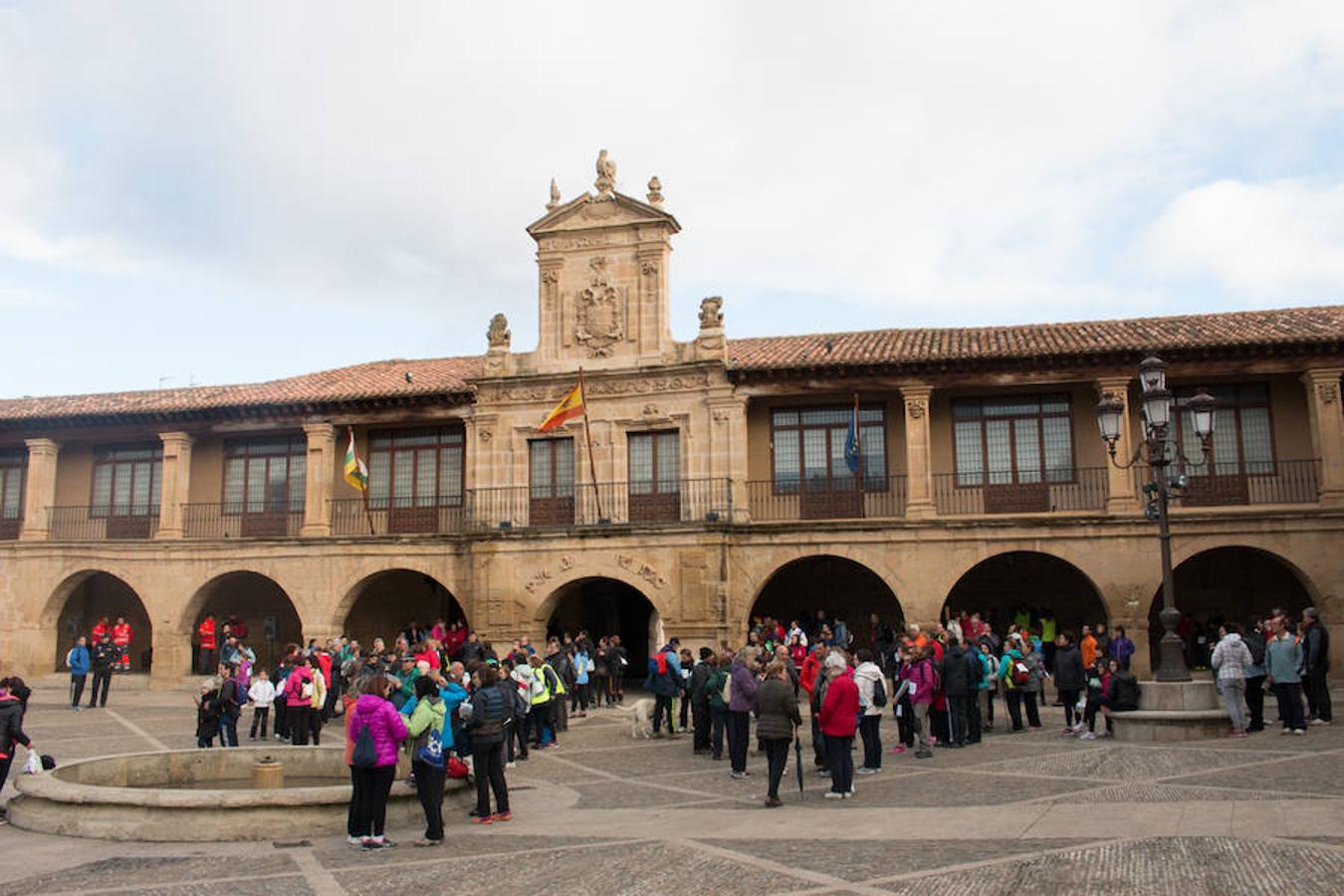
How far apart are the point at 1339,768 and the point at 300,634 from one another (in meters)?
24.7

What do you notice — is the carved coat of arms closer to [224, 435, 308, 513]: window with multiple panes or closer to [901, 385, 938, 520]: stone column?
[901, 385, 938, 520]: stone column

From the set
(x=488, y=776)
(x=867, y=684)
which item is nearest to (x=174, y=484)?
(x=488, y=776)

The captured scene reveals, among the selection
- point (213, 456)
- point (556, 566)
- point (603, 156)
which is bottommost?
point (556, 566)

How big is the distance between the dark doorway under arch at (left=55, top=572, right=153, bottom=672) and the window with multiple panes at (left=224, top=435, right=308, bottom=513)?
407cm

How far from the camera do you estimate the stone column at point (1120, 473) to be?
81.0 ft

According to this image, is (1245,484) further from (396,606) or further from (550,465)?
(396,606)

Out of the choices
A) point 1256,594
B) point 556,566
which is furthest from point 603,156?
point 1256,594

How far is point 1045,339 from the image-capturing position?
26.3 meters

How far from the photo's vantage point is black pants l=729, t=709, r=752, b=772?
47.0 feet

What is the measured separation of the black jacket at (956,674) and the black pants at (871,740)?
6.63ft

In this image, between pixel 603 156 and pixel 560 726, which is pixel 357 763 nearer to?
pixel 560 726

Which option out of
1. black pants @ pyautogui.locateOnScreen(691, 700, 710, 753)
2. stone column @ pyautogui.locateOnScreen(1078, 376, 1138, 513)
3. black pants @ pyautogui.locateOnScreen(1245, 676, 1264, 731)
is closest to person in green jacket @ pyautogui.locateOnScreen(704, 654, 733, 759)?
black pants @ pyautogui.locateOnScreen(691, 700, 710, 753)

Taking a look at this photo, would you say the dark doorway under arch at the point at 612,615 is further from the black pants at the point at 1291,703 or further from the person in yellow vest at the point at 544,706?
the black pants at the point at 1291,703

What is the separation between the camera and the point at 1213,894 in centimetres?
783
